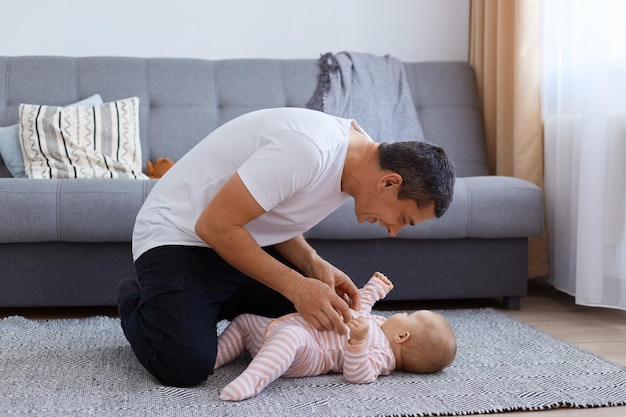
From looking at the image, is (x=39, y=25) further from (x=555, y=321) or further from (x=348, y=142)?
(x=555, y=321)

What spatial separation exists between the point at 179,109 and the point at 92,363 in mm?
1519

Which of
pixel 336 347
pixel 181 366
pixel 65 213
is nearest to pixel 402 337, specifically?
pixel 336 347

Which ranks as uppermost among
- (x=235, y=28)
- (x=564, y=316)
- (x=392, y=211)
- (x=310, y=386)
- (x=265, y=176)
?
(x=235, y=28)

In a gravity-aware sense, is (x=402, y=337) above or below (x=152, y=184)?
below

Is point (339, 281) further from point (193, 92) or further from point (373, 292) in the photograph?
point (193, 92)

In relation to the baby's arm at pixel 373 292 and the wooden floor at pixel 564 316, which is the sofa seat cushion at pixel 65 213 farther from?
the baby's arm at pixel 373 292

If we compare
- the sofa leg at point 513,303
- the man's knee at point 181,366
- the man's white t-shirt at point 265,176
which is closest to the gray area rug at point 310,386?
the man's knee at point 181,366

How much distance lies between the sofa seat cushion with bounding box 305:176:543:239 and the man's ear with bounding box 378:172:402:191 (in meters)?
0.91

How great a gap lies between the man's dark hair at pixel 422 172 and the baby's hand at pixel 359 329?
0.93 ft

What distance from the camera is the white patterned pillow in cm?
293

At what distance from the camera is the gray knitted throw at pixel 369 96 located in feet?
10.8

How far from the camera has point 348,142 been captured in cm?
176

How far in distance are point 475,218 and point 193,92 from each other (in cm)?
130

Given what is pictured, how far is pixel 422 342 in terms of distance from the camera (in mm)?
1852
